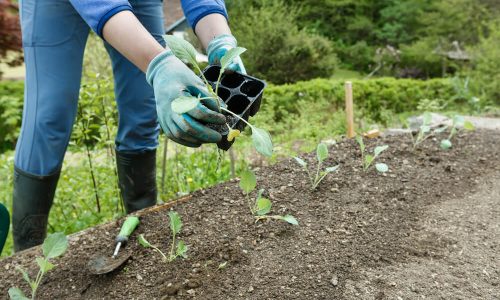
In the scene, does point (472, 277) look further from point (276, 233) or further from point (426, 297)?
point (276, 233)

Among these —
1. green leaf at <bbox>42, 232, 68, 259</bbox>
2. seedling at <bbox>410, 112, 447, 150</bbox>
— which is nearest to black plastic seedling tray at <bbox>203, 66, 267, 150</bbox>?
green leaf at <bbox>42, 232, 68, 259</bbox>

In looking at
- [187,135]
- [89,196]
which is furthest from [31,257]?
[89,196]

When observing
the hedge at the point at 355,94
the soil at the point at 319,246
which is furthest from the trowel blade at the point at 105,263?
the hedge at the point at 355,94

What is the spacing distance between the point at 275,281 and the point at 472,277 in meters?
0.57

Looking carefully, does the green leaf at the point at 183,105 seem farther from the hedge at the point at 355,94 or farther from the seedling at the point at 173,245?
the hedge at the point at 355,94

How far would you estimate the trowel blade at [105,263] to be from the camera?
1.34 m

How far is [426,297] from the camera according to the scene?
3.98 ft

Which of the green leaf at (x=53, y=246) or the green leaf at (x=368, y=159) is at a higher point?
the green leaf at (x=53, y=246)

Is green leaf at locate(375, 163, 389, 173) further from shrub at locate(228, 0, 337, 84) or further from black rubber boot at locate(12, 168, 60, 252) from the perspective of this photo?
shrub at locate(228, 0, 337, 84)

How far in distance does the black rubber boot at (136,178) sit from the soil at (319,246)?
1.33 feet

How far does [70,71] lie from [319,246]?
3.54ft

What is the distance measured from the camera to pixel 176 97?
119 centimetres

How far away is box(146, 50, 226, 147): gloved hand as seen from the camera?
115cm

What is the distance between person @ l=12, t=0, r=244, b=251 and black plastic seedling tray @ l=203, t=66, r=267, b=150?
117 millimetres
